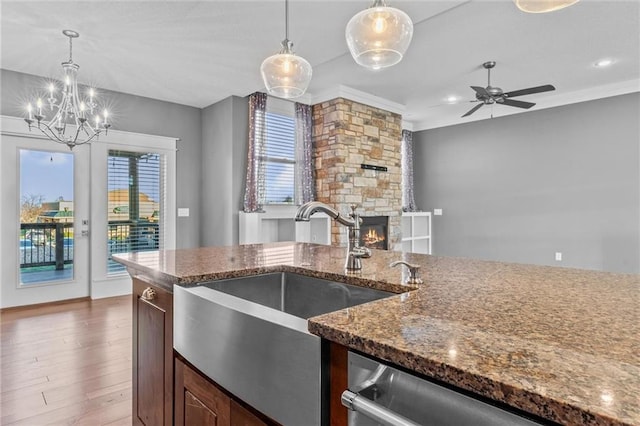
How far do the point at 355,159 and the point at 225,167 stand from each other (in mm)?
1825

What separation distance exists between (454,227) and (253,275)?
19.2ft

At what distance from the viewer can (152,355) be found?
4.94ft

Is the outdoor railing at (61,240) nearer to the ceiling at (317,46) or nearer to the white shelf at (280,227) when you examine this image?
the white shelf at (280,227)

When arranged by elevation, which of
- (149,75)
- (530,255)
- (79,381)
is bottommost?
(79,381)

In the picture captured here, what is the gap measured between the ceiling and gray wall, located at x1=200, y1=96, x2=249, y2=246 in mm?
264

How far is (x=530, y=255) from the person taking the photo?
5656mm

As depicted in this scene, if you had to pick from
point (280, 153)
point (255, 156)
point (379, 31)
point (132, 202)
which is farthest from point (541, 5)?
point (132, 202)

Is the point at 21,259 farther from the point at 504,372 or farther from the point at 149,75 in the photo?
the point at 504,372

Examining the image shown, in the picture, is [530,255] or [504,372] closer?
[504,372]

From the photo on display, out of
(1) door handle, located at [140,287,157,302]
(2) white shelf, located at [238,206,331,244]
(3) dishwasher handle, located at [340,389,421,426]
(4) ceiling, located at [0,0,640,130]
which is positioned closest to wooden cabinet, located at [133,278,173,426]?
(1) door handle, located at [140,287,157,302]

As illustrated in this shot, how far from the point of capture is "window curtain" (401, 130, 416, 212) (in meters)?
6.91

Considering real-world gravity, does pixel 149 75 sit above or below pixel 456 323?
above

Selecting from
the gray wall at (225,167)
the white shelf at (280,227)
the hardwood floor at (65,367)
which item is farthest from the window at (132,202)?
the white shelf at (280,227)

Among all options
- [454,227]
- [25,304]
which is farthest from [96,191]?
[454,227]
